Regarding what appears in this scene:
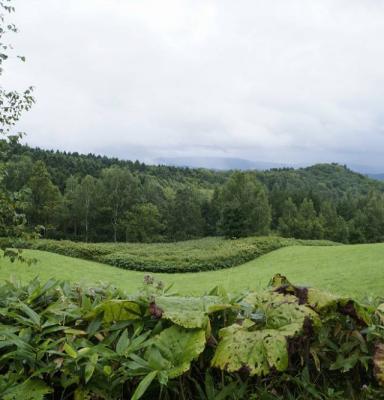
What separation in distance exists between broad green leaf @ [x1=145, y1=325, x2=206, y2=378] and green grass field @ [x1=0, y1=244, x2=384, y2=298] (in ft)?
25.4

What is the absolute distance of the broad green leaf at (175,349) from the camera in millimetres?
1442

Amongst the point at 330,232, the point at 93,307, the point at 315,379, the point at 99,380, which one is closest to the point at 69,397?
the point at 99,380

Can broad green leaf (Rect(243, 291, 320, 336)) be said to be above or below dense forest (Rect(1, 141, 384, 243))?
above

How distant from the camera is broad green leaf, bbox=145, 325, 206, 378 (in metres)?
1.44

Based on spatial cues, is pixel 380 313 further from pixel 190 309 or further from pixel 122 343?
pixel 122 343

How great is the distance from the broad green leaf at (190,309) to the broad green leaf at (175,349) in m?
0.05

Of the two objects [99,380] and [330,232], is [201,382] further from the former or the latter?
[330,232]

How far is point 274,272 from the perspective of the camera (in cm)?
1390

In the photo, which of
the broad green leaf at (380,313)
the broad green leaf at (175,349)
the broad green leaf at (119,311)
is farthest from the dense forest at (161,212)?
the broad green leaf at (175,349)

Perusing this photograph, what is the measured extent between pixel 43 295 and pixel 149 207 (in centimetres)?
4310

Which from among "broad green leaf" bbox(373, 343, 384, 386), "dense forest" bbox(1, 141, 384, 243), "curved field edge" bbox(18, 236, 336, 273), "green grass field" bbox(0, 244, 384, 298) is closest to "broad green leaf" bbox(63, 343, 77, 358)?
"broad green leaf" bbox(373, 343, 384, 386)

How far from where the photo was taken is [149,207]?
44.8 meters

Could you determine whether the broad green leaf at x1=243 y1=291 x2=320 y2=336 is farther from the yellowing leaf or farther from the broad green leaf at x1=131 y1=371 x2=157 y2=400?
the broad green leaf at x1=131 y1=371 x2=157 y2=400

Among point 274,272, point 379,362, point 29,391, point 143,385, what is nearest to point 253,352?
point 143,385
